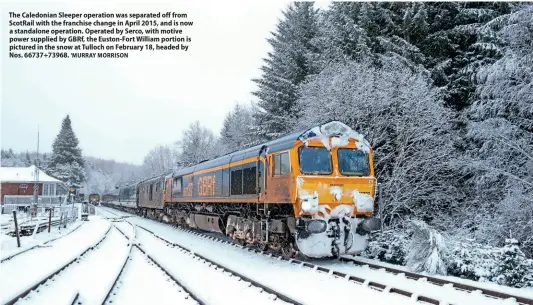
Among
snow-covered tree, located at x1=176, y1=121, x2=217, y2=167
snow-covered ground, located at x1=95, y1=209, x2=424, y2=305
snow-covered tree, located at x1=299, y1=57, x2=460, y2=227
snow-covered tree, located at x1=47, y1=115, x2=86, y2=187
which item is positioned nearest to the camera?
snow-covered ground, located at x1=95, y1=209, x2=424, y2=305

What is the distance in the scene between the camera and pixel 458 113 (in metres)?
22.1

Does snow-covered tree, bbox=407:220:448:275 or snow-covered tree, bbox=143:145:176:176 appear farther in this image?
snow-covered tree, bbox=143:145:176:176

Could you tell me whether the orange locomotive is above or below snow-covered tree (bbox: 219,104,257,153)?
below

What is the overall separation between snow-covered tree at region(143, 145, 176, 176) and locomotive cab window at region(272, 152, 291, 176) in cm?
8953

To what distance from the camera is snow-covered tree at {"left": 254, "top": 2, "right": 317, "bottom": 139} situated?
3078 cm

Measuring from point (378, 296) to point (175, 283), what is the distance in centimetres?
419

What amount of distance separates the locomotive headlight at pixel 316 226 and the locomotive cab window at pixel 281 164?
1.48m

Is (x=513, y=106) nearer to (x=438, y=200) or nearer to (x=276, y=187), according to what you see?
(x=438, y=200)

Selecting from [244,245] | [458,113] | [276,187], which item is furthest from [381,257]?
[458,113]

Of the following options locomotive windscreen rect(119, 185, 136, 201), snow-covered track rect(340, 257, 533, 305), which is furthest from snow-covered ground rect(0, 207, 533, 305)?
locomotive windscreen rect(119, 185, 136, 201)

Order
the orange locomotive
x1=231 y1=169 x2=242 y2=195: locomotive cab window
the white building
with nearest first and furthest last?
1. the orange locomotive
2. x1=231 y1=169 x2=242 y2=195: locomotive cab window
3. the white building

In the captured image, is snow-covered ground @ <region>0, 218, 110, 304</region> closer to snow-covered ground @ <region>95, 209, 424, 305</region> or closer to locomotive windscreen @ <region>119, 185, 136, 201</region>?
snow-covered ground @ <region>95, 209, 424, 305</region>

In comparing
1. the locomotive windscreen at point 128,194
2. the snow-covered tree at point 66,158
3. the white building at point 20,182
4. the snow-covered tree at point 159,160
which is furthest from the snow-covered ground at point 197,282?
the snow-covered tree at point 159,160

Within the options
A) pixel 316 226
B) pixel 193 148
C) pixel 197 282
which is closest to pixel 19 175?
pixel 193 148
